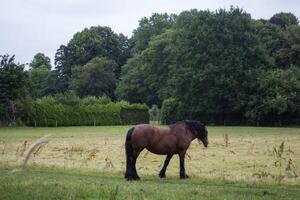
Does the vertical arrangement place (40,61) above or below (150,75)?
above

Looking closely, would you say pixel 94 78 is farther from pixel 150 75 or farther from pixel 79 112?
pixel 79 112

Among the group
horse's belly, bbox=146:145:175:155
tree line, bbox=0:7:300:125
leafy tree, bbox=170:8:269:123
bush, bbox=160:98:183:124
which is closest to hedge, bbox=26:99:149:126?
tree line, bbox=0:7:300:125

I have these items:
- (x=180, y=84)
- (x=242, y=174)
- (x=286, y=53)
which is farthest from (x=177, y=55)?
(x=242, y=174)

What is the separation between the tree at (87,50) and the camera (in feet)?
437

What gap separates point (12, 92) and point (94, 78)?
167 feet

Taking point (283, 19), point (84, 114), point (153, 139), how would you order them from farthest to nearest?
point (283, 19)
point (84, 114)
point (153, 139)

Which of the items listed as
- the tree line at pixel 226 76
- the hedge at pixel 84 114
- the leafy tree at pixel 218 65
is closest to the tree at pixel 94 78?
the tree line at pixel 226 76

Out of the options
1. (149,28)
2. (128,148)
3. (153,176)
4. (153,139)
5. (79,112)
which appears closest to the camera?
(128,148)

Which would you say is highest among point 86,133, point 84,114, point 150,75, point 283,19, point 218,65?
point 283,19

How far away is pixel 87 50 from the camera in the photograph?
134625 millimetres

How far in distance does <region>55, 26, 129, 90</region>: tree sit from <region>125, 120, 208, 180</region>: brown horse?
113 meters

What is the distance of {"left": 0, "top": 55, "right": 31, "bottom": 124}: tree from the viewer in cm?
6669

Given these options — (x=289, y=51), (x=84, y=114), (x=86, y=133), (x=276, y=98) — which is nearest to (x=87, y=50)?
(x=84, y=114)

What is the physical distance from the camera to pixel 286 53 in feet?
282
